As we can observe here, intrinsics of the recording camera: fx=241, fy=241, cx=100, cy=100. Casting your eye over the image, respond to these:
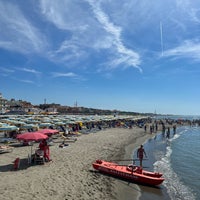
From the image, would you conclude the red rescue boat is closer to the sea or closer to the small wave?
the sea

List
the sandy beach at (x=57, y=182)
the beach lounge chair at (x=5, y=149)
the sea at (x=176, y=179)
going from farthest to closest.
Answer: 1. the beach lounge chair at (x=5, y=149)
2. the sea at (x=176, y=179)
3. the sandy beach at (x=57, y=182)

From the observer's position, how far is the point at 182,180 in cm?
1463

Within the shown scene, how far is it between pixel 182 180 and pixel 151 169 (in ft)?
7.84

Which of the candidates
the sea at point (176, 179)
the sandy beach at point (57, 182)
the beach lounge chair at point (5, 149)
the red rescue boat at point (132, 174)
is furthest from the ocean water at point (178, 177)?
the beach lounge chair at point (5, 149)

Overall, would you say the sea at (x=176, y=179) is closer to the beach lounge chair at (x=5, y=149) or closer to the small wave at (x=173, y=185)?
the small wave at (x=173, y=185)

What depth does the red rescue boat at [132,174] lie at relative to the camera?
12539mm

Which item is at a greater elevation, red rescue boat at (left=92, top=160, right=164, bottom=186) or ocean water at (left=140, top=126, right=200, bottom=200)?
red rescue boat at (left=92, top=160, right=164, bottom=186)

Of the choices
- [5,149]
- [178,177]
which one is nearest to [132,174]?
[178,177]

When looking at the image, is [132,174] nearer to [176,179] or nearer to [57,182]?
[176,179]

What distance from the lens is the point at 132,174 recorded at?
1286cm

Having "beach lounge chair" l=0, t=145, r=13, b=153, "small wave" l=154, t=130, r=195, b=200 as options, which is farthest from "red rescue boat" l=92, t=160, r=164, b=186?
"beach lounge chair" l=0, t=145, r=13, b=153

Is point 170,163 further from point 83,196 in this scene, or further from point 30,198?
point 30,198

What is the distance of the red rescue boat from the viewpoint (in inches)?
494

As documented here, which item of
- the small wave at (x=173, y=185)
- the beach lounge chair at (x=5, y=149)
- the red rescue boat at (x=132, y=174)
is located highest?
the beach lounge chair at (x=5, y=149)
